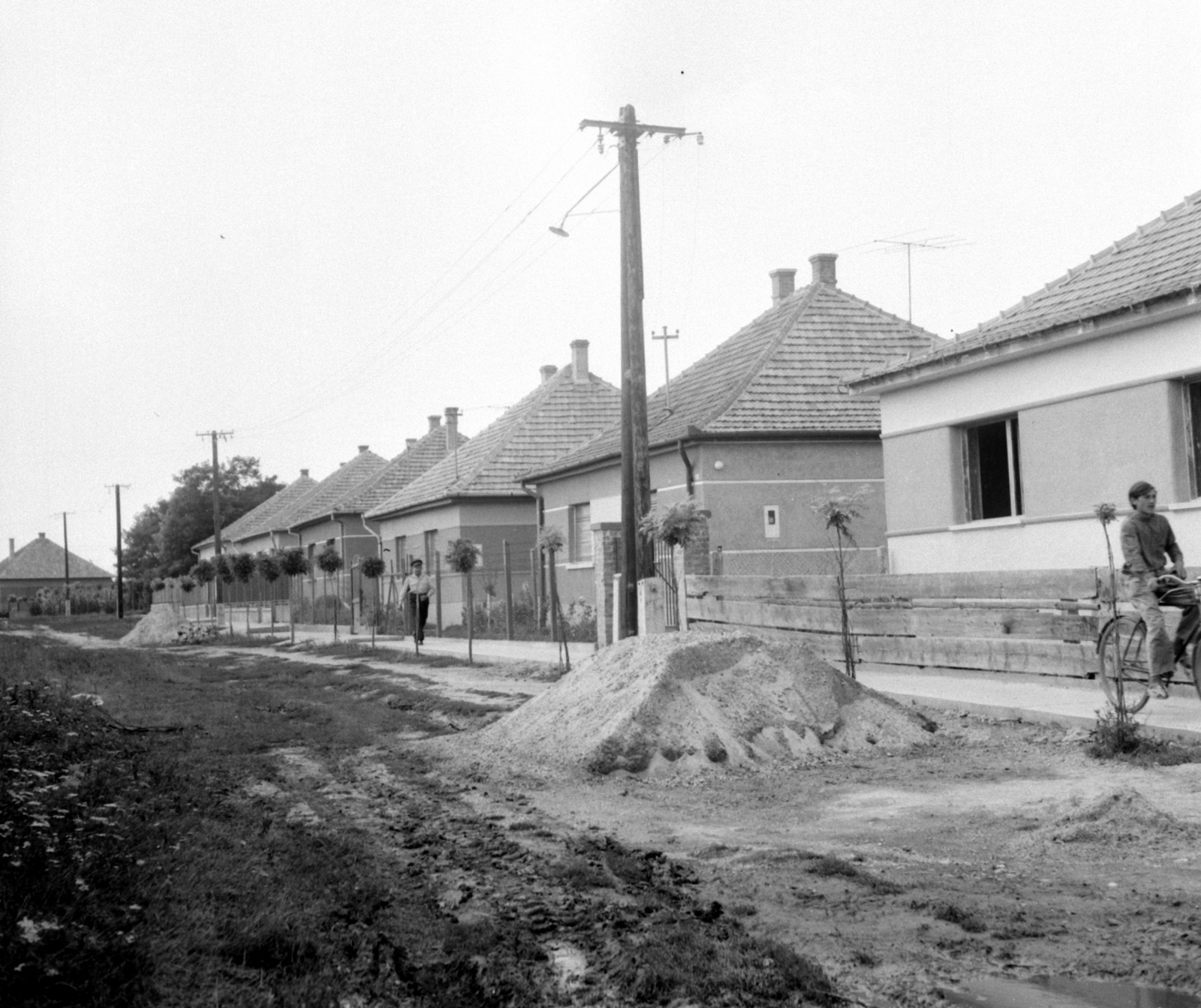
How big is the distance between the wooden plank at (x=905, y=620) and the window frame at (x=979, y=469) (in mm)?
3089

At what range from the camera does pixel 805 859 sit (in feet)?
21.6

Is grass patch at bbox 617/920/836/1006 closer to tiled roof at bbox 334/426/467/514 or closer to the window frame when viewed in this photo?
the window frame

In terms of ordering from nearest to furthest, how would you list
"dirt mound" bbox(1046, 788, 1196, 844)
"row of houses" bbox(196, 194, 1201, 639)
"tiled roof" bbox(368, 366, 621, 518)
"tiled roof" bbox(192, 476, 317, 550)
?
"dirt mound" bbox(1046, 788, 1196, 844) → "row of houses" bbox(196, 194, 1201, 639) → "tiled roof" bbox(368, 366, 621, 518) → "tiled roof" bbox(192, 476, 317, 550)

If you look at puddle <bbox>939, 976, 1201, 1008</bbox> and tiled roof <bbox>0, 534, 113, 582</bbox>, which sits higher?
tiled roof <bbox>0, 534, 113, 582</bbox>

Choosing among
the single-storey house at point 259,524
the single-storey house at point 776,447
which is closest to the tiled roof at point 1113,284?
the single-storey house at point 776,447

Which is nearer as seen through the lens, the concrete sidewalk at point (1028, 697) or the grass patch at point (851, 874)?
the grass patch at point (851, 874)

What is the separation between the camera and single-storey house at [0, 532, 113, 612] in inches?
5320

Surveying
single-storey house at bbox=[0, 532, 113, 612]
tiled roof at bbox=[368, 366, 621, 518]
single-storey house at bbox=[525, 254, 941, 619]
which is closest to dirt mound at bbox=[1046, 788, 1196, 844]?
single-storey house at bbox=[525, 254, 941, 619]

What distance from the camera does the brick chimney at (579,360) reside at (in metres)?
42.4

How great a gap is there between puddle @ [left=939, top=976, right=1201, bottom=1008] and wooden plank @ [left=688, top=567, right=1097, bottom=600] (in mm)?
8993

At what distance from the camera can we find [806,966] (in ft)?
15.4

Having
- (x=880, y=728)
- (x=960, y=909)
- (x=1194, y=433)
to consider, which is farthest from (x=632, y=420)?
(x=960, y=909)

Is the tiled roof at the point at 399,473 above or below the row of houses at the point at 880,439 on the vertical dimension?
above

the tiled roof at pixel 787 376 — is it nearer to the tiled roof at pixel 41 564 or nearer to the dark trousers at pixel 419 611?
the dark trousers at pixel 419 611
